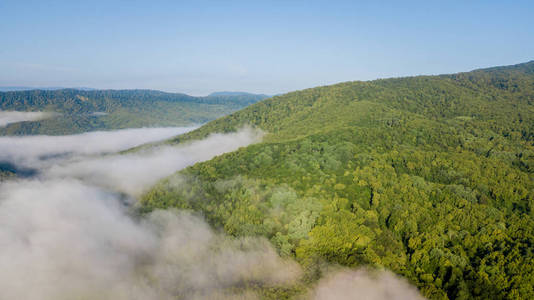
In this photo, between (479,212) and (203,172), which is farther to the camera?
(203,172)

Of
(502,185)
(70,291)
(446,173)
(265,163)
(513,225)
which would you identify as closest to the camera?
(513,225)

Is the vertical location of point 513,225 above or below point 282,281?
above

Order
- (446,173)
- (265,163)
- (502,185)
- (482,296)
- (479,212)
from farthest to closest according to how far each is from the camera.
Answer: (265,163), (446,173), (502,185), (479,212), (482,296)

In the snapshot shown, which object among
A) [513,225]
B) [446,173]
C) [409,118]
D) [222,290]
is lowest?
[222,290]

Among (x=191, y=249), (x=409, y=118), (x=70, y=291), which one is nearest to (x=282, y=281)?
(x=191, y=249)

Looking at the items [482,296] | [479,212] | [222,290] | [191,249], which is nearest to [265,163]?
[191,249]

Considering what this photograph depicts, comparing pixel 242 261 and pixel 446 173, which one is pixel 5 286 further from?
pixel 446 173

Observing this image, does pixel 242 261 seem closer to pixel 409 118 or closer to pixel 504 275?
pixel 504 275
